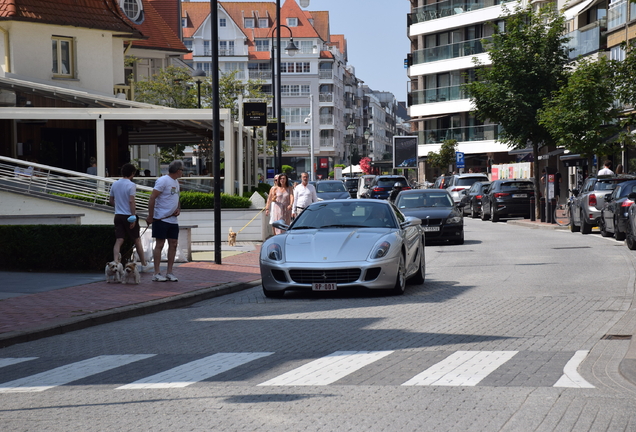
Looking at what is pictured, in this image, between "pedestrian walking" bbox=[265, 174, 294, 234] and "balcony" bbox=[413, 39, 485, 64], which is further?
"balcony" bbox=[413, 39, 485, 64]

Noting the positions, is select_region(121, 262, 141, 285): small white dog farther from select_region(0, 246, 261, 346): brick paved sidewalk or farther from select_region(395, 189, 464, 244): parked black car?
select_region(395, 189, 464, 244): parked black car

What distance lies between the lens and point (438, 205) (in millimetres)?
25750

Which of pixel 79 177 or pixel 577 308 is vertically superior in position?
pixel 79 177

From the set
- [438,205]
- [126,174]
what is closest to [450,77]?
[438,205]

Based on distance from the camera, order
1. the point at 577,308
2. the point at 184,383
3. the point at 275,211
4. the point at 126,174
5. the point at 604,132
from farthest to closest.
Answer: the point at 604,132, the point at 275,211, the point at 126,174, the point at 577,308, the point at 184,383

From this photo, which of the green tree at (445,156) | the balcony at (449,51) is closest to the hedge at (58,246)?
the balcony at (449,51)

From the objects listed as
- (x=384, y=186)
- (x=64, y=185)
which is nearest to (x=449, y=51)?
(x=384, y=186)

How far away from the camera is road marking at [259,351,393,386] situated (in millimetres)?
7160

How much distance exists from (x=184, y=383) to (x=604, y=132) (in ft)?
97.9

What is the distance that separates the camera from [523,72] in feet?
125

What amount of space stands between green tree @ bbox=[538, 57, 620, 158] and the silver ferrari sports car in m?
21.6

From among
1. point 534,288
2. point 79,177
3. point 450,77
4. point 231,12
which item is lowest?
point 534,288

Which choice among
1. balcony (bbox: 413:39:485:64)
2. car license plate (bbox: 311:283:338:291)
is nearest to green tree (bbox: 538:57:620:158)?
car license plate (bbox: 311:283:338:291)

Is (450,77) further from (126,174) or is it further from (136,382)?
(136,382)
